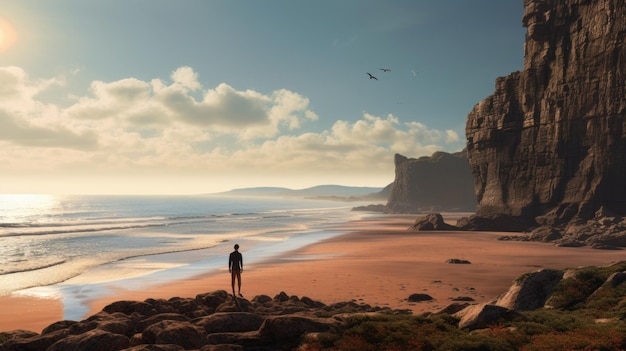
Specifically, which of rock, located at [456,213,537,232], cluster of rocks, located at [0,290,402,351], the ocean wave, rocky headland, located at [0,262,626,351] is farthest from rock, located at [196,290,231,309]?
rock, located at [456,213,537,232]

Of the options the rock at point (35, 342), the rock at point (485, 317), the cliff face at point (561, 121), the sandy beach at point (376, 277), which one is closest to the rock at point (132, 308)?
the rock at point (35, 342)

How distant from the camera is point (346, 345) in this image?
38.3ft

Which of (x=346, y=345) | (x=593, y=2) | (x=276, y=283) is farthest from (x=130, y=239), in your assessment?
(x=593, y=2)

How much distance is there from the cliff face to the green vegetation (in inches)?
2217

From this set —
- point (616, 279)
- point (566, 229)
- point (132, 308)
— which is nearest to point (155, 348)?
point (132, 308)

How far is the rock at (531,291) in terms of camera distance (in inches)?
715

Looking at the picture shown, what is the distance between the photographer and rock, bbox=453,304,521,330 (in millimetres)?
13242

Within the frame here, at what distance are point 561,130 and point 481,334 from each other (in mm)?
65255

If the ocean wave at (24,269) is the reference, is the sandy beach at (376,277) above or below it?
below

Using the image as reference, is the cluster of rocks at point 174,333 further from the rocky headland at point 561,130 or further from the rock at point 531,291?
the rocky headland at point 561,130

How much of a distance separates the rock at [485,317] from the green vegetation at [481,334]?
0.89 feet

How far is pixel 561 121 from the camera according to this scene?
66.1m

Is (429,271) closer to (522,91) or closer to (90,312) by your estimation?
(90,312)

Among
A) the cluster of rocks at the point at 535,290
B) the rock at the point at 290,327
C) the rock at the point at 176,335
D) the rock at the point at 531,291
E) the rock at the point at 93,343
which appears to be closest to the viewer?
the rock at the point at 93,343
